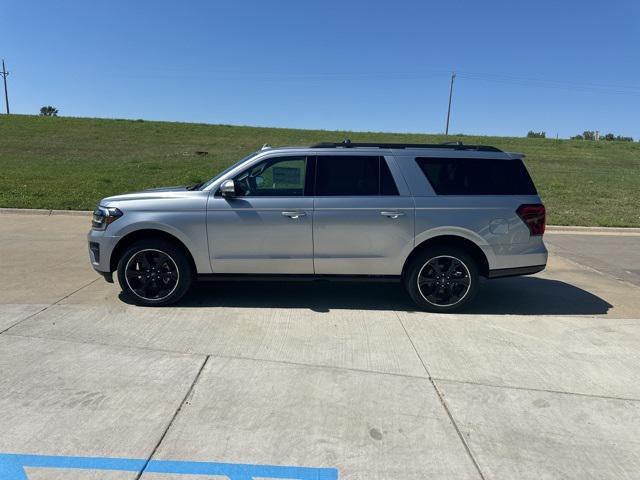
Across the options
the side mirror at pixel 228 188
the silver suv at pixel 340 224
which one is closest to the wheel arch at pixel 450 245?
the silver suv at pixel 340 224

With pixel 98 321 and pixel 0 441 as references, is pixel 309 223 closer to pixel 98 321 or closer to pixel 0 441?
pixel 98 321

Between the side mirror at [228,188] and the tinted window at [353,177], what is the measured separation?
91 centimetres

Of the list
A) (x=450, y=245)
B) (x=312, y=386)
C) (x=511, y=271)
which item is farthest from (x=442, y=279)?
(x=312, y=386)

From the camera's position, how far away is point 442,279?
5.36 metres

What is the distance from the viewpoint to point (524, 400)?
354cm

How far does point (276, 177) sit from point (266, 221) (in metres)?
0.53

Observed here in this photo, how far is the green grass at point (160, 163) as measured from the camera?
1357 cm

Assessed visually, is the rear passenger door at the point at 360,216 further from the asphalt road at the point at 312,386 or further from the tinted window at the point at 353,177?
the asphalt road at the point at 312,386

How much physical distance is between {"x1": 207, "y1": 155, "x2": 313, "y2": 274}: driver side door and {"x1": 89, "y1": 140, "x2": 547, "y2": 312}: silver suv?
0.4 inches

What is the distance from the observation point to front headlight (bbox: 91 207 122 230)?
206 inches

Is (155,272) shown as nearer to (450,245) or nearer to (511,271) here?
(450,245)

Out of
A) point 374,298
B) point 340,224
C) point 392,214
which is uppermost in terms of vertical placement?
point 392,214

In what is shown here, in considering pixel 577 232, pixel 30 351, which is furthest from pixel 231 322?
pixel 577 232

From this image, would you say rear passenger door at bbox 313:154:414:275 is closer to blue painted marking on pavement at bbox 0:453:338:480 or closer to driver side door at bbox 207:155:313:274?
driver side door at bbox 207:155:313:274
